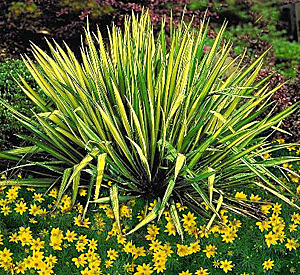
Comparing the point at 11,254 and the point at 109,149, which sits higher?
the point at 109,149

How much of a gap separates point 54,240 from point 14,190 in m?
0.51

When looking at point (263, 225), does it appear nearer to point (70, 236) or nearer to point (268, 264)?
point (268, 264)

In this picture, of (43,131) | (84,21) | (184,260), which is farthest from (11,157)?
(84,21)

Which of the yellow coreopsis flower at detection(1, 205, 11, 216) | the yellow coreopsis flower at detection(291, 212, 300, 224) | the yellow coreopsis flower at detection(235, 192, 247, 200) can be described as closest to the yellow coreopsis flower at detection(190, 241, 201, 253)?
the yellow coreopsis flower at detection(235, 192, 247, 200)

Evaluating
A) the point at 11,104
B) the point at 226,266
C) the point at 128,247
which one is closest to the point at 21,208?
the point at 128,247

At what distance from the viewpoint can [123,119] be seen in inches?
136

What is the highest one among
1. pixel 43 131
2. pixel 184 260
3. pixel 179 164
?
pixel 179 164

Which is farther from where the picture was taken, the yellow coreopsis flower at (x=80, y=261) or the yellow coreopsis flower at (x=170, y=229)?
the yellow coreopsis flower at (x=170, y=229)

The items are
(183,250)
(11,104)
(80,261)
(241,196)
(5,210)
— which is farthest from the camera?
(11,104)

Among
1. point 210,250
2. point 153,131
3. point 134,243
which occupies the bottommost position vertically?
point 134,243

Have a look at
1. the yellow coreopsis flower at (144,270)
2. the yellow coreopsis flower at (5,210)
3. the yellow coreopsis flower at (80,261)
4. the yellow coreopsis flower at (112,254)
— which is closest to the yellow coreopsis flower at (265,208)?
the yellow coreopsis flower at (144,270)

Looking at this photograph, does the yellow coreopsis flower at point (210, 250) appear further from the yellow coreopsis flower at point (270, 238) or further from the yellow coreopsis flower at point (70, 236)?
the yellow coreopsis flower at point (70, 236)

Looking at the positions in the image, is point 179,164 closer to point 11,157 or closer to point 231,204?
point 231,204

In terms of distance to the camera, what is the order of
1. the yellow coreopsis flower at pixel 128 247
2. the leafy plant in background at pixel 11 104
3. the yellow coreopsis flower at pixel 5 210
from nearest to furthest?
the yellow coreopsis flower at pixel 128 247, the yellow coreopsis flower at pixel 5 210, the leafy plant in background at pixel 11 104
